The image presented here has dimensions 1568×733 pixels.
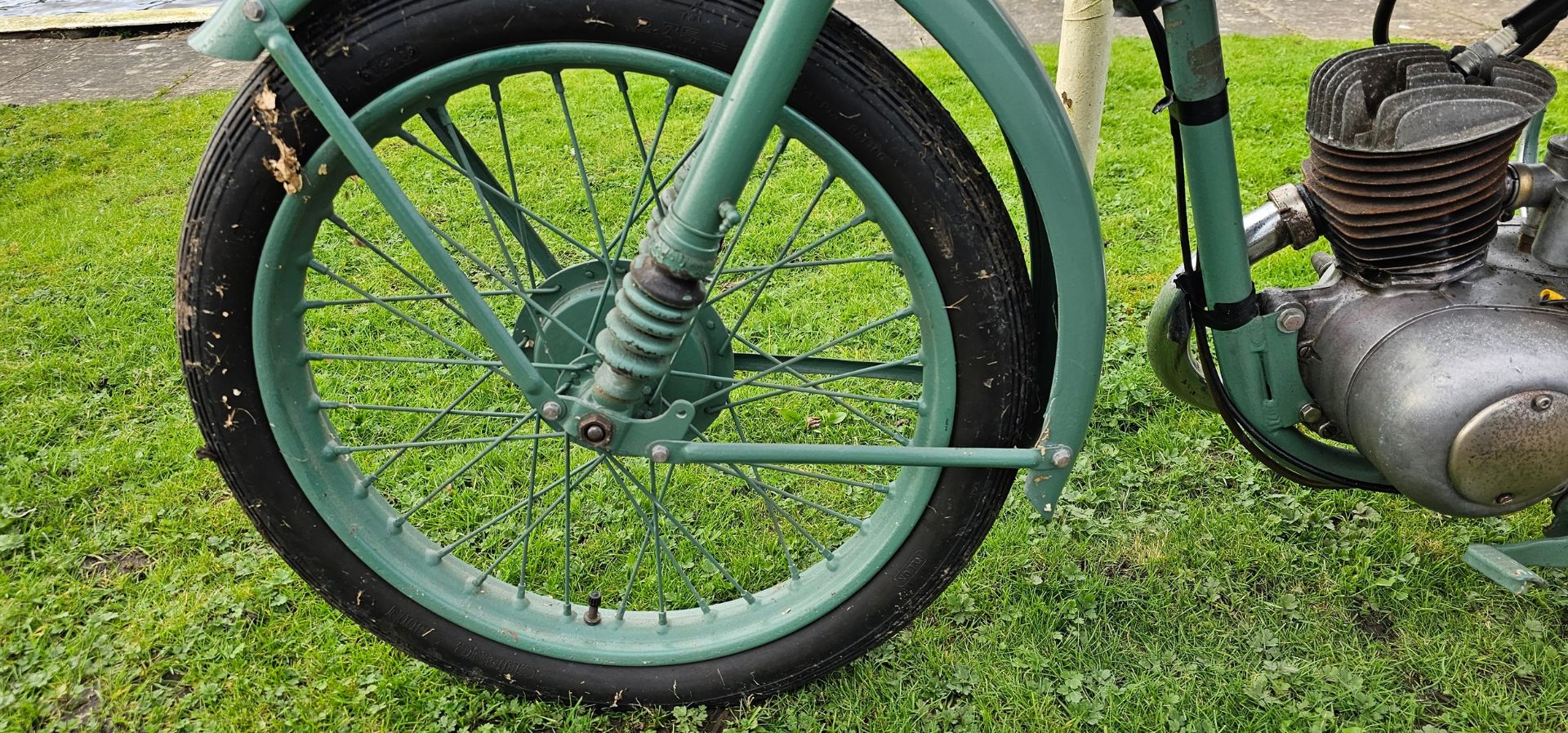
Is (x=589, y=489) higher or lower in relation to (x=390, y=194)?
lower

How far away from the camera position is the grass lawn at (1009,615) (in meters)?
1.79

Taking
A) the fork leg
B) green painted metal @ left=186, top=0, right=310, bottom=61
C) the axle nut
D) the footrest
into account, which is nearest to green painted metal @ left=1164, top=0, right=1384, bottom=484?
the footrest

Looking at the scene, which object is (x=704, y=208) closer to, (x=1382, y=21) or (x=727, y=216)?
(x=727, y=216)

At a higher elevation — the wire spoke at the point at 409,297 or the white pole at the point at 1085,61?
the wire spoke at the point at 409,297

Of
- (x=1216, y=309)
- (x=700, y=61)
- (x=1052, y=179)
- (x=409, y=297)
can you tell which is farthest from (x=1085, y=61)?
(x=409, y=297)

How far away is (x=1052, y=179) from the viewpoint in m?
1.33

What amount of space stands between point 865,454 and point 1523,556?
1227 millimetres

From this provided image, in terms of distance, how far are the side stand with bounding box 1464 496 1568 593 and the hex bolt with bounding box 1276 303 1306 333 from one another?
56 centimetres

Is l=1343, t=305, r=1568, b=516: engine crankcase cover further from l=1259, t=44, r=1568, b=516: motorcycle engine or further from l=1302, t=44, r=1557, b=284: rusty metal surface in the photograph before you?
l=1302, t=44, r=1557, b=284: rusty metal surface

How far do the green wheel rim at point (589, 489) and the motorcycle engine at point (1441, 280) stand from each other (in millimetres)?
651

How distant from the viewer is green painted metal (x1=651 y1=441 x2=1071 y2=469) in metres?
1.44

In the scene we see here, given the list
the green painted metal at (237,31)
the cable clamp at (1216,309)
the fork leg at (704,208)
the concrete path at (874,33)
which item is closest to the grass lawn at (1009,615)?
the cable clamp at (1216,309)

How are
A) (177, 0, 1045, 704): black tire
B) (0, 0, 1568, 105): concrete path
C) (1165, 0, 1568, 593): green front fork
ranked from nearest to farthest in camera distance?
1. (177, 0, 1045, 704): black tire
2. (1165, 0, 1568, 593): green front fork
3. (0, 0, 1568, 105): concrete path

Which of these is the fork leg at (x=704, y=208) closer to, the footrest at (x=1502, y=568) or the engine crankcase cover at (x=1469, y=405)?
the engine crankcase cover at (x=1469, y=405)
